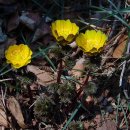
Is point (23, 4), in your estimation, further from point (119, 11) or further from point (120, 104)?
point (120, 104)

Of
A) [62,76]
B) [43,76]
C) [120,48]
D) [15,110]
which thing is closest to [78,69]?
[62,76]

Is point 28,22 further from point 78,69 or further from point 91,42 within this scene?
point 91,42

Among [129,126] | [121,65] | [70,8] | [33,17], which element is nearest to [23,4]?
[33,17]

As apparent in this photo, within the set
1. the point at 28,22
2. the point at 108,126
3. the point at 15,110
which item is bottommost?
the point at 108,126

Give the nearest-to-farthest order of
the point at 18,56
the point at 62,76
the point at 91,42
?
the point at 18,56, the point at 91,42, the point at 62,76

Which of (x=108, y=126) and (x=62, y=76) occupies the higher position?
(x=62, y=76)

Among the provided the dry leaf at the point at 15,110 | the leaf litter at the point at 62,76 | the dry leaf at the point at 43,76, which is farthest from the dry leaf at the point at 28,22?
the dry leaf at the point at 15,110

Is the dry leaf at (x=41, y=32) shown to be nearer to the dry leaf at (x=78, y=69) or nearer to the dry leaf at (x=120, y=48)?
the dry leaf at (x=78, y=69)

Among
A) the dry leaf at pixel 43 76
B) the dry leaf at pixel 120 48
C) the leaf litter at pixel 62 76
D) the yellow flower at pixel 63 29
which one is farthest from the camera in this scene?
the dry leaf at pixel 120 48
